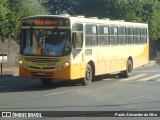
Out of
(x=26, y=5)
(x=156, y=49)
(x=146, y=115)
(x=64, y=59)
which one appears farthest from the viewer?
(x=156, y=49)

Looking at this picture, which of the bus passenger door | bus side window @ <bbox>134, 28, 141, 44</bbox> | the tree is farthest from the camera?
bus side window @ <bbox>134, 28, 141, 44</bbox>

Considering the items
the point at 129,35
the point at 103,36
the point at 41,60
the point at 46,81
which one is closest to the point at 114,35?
the point at 103,36

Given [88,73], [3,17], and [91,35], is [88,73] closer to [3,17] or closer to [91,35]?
[91,35]

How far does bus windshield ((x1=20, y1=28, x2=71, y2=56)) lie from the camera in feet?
62.0

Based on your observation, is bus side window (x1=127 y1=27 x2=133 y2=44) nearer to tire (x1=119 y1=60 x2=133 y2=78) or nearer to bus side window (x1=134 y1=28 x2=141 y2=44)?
bus side window (x1=134 y1=28 x2=141 y2=44)

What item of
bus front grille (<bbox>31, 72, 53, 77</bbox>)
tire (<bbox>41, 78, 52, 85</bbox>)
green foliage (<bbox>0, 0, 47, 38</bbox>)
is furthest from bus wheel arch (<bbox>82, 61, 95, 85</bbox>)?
green foliage (<bbox>0, 0, 47, 38</bbox>)

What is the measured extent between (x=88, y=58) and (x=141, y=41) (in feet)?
26.4

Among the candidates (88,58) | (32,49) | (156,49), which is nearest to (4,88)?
(32,49)

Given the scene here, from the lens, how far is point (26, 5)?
27.4 meters

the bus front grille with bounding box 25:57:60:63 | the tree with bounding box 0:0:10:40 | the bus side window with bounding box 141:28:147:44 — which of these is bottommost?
the bus front grille with bounding box 25:57:60:63

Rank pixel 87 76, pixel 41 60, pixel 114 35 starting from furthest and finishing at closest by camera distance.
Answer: pixel 114 35, pixel 87 76, pixel 41 60

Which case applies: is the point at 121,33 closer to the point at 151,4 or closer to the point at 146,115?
the point at 146,115

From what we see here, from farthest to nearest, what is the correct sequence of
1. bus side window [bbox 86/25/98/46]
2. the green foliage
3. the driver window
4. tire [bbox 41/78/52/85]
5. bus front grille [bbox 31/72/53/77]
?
the green foliage < tire [bbox 41/78/52/85] < bus side window [bbox 86/25/98/46] < the driver window < bus front grille [bbox 31/72/53/77]

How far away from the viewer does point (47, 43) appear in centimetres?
1906
